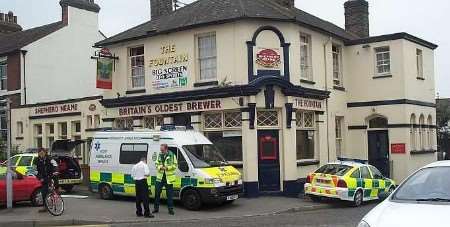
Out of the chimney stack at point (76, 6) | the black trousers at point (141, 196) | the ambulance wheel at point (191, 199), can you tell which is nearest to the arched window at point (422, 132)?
the ambulance wheel at point (191, 199)

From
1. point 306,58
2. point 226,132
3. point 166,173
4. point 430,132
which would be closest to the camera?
point 166,173

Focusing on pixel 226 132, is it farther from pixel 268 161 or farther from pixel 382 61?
pixel 382 61

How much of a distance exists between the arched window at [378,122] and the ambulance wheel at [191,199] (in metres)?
12.1

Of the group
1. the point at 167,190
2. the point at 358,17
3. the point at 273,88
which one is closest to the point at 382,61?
the point at 358,17

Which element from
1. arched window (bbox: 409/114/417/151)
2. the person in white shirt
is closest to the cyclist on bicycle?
the person in white shirt

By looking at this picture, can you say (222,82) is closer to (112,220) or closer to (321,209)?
(321,209)

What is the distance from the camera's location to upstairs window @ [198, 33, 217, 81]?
22.0 metres

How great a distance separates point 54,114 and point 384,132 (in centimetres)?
1571

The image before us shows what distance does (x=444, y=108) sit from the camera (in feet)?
151

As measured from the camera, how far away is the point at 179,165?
57.6ft

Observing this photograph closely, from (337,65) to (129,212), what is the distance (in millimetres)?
13563

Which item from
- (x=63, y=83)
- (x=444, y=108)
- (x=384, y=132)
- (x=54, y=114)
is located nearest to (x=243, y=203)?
(x=384, y=132)

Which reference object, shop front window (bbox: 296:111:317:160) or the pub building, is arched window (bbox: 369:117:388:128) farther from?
shop front window (bbox: 296:111:317:160)

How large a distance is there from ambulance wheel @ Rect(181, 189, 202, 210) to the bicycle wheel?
369 centimetres
